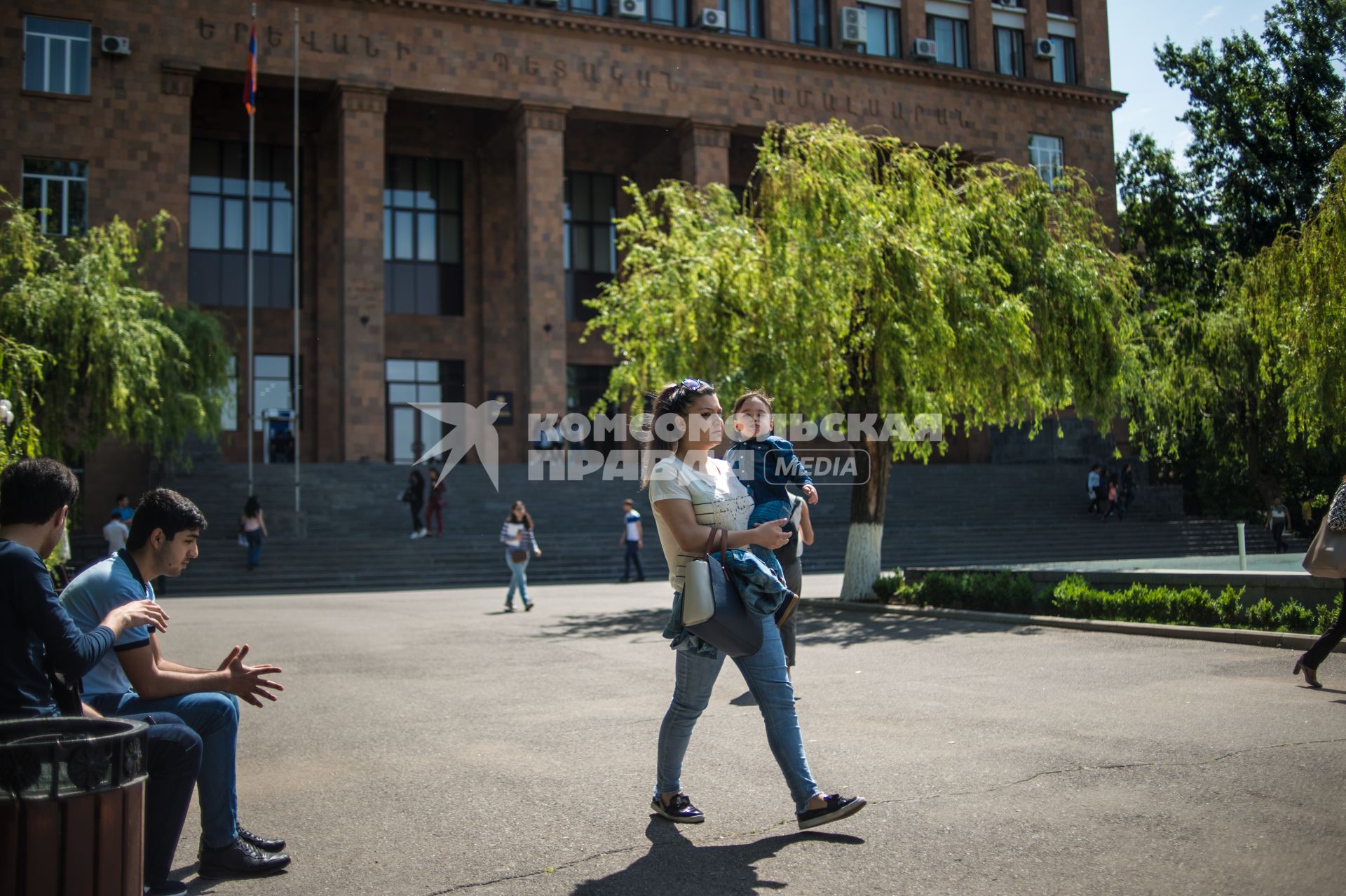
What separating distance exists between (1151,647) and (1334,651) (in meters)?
1.49

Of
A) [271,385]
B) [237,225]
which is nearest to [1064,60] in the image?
[237,225]

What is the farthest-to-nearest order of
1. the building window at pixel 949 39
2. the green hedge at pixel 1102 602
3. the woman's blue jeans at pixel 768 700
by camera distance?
the building window at pixel 949 39
the green hedge at pixel 1102 602
the woman's blue jeans at pixel 768 700

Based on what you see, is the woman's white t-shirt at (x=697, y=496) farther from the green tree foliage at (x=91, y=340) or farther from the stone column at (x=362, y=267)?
the stone column at (x=362, y=267)

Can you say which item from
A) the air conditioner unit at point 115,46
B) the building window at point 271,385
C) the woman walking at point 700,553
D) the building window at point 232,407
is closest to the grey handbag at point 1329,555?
the woman walking at point 700,553

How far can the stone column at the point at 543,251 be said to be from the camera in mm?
36125

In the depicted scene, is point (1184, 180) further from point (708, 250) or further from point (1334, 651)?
point (1334, 651)

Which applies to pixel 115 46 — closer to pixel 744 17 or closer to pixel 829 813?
pixel 744 17

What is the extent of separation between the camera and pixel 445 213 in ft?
135

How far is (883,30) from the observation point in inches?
1678

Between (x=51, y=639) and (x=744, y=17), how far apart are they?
4028cm

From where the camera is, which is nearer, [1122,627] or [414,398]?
A: [1122,627]

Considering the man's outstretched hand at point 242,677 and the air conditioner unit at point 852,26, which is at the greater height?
the air conditioner unit at point 852,26

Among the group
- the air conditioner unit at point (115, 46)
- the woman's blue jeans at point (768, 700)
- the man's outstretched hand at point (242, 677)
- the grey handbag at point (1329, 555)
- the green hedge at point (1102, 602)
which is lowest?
the green hedge at point (1102, 602)

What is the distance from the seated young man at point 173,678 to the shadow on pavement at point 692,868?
1.38 meters
